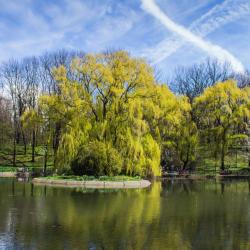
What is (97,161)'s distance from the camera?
3400 centimetres

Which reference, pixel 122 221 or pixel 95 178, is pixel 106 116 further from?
pixel 122 221

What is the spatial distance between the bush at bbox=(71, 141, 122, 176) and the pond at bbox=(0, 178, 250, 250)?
27.1 feet

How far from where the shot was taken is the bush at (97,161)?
34.0 metres

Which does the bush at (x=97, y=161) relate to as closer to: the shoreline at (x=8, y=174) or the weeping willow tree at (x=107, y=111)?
the weeping willow tree at (x=107, y=111)

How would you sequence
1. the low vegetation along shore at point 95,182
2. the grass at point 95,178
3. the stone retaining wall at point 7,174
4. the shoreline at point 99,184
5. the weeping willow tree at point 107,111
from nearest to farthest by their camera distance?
the shoreline at point 99,184 < the low vegetation along shore at point 95,182 < the grass at point 95,178 < the weeping willow tree at point 107,111 < the stone retaining wall at point 7,174

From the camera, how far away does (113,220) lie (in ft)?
53.6

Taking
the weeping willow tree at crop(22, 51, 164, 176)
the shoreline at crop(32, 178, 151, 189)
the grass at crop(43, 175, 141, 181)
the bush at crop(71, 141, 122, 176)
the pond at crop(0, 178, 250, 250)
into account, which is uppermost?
the weeping willow tree at crop(22, 51, 164, 176)

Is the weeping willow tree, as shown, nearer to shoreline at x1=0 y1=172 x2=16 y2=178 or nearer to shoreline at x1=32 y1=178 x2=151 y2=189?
shoreline at x1=32 y1=178 x2=151 y2=189

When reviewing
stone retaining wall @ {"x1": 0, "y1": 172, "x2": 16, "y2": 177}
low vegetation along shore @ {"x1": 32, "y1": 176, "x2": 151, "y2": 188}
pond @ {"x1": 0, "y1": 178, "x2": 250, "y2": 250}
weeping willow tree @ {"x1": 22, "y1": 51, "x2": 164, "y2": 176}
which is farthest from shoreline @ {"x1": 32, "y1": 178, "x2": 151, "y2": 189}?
stone retaining wall @ {"x1": 0, "y1": 172, "x2": 16, "y2": 177}

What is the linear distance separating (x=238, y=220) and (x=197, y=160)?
3442cm

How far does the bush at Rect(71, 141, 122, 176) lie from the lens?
34.0 metres

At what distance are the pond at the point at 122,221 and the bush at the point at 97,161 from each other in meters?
8.26

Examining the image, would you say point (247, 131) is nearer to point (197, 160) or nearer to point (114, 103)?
point (197, 160)

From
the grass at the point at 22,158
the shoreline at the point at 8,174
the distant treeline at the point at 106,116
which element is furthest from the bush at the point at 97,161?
the grass at the point at 22,158
